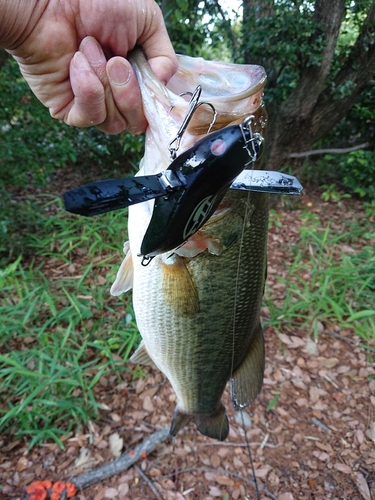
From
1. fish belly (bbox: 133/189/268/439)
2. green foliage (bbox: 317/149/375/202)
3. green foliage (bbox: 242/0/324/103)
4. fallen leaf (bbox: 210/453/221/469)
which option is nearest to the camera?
fish belly (bbox: 133/189/268/439)

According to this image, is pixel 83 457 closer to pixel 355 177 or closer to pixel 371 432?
pixel 371 432

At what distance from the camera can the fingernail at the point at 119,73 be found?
1.03m

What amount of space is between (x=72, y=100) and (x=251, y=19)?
12.3ft

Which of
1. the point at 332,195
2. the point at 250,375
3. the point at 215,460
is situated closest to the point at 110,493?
the point at 215,460

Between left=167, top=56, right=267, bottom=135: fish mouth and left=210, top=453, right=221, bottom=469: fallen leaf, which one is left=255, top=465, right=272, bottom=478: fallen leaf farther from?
left=167, top=56, right=267, bottom=135: fish mouth

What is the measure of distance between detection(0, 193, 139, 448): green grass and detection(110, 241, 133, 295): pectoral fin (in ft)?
4.18

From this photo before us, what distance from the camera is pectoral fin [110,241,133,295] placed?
1.46 meters

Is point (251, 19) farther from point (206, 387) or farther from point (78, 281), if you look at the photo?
point (206, 387)

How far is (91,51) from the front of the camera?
1.09 metres

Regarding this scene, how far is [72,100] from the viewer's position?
4.29ft

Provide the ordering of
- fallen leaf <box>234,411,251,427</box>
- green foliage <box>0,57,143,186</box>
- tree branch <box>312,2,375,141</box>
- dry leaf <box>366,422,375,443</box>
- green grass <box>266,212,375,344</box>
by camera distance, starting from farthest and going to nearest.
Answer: tree branch <box>312,2,375,141</box> < green foliage <box>0,57,143,186</box> < green grass <box>266,212,375,344</box> < fallen leaf <box>234,411,251,427</box> < dry leaf <box>366,422,375,443</box>

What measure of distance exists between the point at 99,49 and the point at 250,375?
1349 mm

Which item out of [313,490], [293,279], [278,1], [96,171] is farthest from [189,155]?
[96,171]

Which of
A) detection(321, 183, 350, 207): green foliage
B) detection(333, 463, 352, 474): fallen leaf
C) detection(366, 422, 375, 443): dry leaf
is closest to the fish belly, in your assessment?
detection(333, 463, 352, 474): fallen leaf
